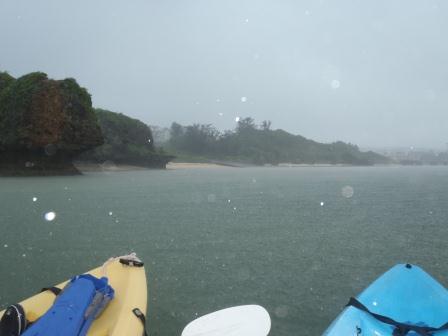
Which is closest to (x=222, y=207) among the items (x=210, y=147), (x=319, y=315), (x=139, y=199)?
(x=139, y=199)

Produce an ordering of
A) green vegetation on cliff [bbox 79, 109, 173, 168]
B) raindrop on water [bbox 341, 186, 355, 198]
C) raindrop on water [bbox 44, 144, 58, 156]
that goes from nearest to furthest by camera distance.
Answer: raindrop on water [bbox 341, 186, 355, 198] → raindrop on water [bbox 44, 144, 58, 156] → green vegetation on cliff [bbox 79, 109, 173, 168]

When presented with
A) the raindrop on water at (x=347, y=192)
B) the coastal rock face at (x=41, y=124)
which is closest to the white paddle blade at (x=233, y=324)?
the raindrop on water at (x=347, y=192)

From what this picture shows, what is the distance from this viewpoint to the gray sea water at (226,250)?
25.2ft

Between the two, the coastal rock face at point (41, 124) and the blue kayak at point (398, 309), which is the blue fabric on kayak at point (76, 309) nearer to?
the blue kayak at point (398, 309)

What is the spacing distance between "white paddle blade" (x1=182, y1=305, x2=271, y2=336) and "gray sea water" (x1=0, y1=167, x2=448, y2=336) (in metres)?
1.12

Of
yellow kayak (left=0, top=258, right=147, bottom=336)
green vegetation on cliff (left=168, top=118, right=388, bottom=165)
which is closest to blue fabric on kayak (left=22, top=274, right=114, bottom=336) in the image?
yellow kayak (left=0, top=258, right=147, bottom=336)

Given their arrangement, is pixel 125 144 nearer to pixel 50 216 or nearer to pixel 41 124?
pixel 41 124

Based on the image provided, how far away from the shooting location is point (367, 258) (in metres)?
11.2

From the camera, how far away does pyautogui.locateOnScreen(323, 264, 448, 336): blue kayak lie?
217 inches

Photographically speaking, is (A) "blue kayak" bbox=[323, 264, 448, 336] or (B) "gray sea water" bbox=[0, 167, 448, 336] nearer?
(A) "blue kayak" bbox=[323, 264, 448, 336]

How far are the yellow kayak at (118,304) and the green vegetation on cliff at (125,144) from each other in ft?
203

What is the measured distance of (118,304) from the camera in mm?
5719

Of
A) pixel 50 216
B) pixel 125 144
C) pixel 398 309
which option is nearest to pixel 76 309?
pixel 398 309

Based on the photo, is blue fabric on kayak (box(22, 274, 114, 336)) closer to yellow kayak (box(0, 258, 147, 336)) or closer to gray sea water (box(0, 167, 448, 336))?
yellow kayak (box(0, 258, 147, 336))
